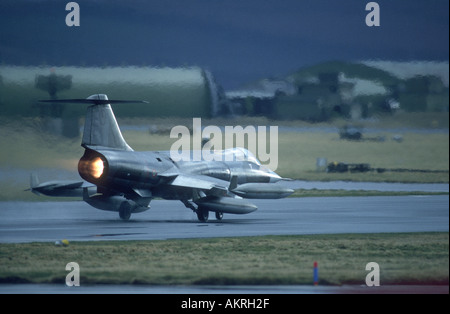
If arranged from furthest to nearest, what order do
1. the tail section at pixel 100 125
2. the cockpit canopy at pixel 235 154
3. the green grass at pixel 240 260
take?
the cockpit canopy at pixel 235 154, the tail section at pixel 100 125, the green grass at pixel 240 260

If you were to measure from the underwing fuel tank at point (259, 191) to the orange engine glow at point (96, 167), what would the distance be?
6466mm

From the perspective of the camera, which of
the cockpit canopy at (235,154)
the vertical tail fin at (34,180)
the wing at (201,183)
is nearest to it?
the wing at (201,183)

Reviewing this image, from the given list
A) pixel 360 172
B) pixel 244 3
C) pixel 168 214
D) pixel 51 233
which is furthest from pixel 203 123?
pixel 360 172

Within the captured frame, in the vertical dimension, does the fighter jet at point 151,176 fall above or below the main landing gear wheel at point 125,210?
above

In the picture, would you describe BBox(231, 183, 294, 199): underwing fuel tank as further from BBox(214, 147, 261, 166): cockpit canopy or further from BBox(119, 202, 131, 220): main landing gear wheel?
BBox(119, 202, 131, 220): main landing gear wheel

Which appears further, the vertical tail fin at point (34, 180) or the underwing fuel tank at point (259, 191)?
the underwing fuel tank at point (259, 191)

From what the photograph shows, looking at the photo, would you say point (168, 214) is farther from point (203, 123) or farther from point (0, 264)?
point (0, 264)

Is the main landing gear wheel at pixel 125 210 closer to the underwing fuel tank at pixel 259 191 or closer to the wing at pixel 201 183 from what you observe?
the wing at pixel 201 183

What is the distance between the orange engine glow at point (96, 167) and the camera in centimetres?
2742

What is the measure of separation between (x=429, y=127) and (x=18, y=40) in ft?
55.0

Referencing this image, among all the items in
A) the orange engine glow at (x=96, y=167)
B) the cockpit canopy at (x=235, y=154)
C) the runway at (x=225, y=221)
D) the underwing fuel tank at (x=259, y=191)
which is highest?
the cockpit canopy at (x=235, y=154)

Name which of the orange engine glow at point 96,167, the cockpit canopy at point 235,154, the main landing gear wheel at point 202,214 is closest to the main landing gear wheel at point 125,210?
the main landing gear wheel at point 202,214

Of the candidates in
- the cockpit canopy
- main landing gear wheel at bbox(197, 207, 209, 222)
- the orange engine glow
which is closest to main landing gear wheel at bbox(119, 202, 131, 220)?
main landing gear wheel at bbox(197, 207, 209, 222)

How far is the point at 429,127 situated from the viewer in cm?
2984
